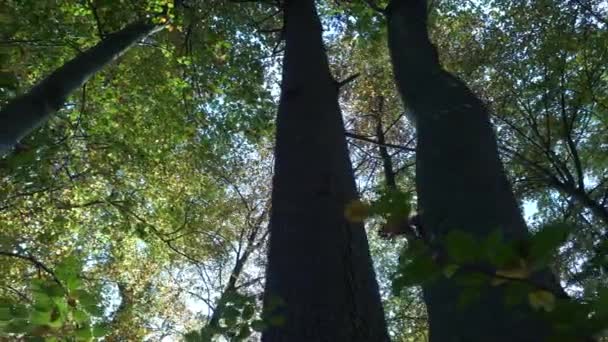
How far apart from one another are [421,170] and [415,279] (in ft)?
4.28

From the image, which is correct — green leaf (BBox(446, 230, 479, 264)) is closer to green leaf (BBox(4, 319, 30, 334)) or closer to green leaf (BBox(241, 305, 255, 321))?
green leaf (BBox(241, 305, 255, 321))

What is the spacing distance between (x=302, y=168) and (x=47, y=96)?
2.03m

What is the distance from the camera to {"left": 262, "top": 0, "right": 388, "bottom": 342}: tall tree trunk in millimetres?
1858

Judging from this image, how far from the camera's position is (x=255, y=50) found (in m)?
7.46

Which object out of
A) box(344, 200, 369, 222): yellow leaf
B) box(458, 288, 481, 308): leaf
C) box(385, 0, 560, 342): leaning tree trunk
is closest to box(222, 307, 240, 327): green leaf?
box(385, 0, 560, 342): leaning tree trunk

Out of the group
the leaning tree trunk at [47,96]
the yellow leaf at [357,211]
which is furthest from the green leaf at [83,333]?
the leaning tree trunk at [47,96]

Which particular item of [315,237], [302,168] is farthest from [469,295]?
[302,168]

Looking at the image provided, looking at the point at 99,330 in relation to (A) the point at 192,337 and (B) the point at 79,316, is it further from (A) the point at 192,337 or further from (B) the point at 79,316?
(A) the point at 192,337

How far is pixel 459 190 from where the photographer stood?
1771 millimetres

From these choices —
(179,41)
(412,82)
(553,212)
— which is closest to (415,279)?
(412,82)

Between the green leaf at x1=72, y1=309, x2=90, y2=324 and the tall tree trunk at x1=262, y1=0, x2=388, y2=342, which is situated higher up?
the tall tree trunk at x1=262, y1=0, x2=388, y2=342

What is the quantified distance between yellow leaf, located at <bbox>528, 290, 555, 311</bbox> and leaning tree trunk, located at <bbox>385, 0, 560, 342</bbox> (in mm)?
241

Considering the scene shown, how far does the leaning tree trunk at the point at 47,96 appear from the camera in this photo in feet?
10.6

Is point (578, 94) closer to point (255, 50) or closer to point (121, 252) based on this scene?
point (255, 50)
